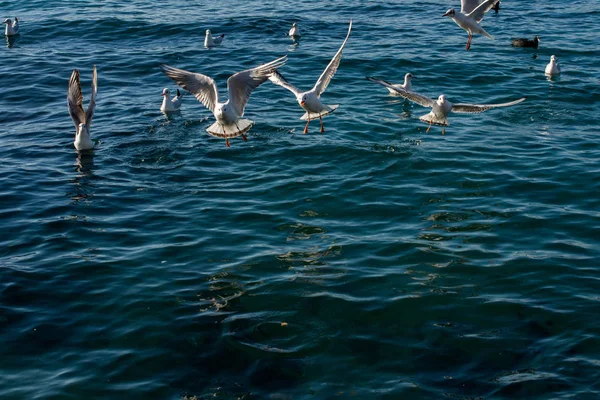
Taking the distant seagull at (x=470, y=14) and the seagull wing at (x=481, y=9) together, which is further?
the distant seagull at (x=470, y=14)

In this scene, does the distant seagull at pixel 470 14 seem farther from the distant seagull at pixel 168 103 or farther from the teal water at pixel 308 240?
the distant seagull at pixel 168 103

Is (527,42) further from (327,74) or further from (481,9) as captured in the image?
(327,74)

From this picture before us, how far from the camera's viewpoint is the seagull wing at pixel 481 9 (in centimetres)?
1723

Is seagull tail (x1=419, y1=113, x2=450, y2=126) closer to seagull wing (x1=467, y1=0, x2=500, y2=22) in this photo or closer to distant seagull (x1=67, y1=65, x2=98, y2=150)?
seagull wing (x1=467, y1=0, x2=500, y2=22)

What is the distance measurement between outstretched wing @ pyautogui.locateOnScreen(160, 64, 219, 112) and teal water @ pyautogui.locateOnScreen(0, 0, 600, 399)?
182cm

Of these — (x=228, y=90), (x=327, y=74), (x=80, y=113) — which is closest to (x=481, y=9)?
(x=327, y=74)

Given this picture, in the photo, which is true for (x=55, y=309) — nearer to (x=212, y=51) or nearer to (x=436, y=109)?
(x=436, y=109)

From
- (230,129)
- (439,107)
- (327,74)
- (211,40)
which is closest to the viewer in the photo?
(230,129)

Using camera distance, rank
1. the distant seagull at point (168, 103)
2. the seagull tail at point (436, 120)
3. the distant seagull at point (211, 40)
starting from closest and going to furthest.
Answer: the seagull tail at point (436, 120), the distant seagull at point (168, 103), the distant seagull at point (211, 40)

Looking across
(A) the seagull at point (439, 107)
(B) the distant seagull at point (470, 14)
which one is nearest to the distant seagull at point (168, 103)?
(A) the seagull at point (439, 107)

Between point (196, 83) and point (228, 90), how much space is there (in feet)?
2.08

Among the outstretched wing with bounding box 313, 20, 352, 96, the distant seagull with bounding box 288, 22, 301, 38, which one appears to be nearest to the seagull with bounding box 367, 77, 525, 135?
the outstretched wing with bounding box 313, 20, 352, 96

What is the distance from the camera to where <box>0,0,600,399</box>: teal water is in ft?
32.3

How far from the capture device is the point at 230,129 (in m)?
15.1
